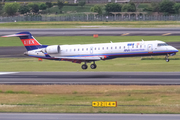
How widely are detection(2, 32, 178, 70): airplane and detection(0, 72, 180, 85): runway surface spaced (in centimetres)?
276

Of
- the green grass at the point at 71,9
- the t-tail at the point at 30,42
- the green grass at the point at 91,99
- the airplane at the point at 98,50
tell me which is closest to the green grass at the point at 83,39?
the t-tail at the point at 30,42

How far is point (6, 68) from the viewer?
46625 millimetres

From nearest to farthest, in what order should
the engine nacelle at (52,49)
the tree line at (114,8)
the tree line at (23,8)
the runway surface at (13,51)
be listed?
the engine nacelle at (52,49)
the runway surface at (13,51)
the tree line at (114,8)
the tree line at (23,8)

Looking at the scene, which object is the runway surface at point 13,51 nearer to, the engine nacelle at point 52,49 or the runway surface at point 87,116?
the engine nacelle at point 52,49

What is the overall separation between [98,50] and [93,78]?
6.22 m

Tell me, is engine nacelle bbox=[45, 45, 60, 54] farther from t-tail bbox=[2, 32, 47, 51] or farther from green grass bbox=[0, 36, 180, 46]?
green grass bbox=[0, 36, 180, 46]

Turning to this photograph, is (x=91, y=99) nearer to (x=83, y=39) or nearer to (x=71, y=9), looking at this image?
(x=83, y=39)

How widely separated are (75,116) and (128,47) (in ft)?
70.1

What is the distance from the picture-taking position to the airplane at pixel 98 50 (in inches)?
1606

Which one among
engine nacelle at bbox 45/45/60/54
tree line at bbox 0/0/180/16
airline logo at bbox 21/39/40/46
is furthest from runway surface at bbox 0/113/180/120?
tree line at bbox 0/0/180/16

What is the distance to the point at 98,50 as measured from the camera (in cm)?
4219

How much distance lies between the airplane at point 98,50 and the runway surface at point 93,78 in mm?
2761

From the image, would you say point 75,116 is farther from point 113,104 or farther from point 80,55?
point 80,55

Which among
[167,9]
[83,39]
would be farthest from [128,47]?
[167,9]
